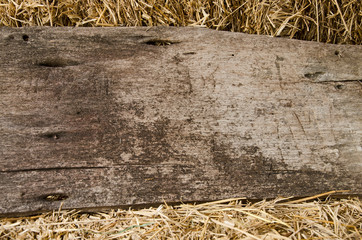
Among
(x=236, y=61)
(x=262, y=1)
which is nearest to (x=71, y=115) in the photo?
(x=236, y=61)

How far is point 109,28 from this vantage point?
4.64 feet

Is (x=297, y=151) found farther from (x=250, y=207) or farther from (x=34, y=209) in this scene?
(x=34, y=209)

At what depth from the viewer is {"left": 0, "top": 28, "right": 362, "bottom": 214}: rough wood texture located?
4.21 feet

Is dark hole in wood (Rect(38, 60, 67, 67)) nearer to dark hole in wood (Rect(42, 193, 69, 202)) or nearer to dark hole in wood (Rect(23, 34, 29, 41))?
dark hole in wood (Rect(23, 34, 29, 41))

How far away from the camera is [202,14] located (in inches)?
57.4

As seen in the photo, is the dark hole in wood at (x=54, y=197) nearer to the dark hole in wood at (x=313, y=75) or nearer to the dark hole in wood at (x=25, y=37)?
the dark hole in wood at (x=25, y=37)

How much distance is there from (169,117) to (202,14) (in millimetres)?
619

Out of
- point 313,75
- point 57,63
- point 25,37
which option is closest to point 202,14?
point 313,75

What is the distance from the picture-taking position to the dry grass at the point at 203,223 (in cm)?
121

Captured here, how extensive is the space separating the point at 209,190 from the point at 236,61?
721mm

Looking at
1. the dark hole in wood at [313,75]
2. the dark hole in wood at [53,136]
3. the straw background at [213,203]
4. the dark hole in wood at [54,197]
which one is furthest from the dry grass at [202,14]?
the dark hole in wood at [54,197]

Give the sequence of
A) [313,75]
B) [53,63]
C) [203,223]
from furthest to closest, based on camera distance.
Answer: [313,75] < [53,63] < [203,223]

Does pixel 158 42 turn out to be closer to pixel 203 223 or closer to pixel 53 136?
Answer: pixel 53 136

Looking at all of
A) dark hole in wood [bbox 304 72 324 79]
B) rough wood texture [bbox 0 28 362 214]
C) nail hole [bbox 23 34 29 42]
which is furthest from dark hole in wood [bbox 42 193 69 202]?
dark hole in wood [bbox 304 72 324 79]
